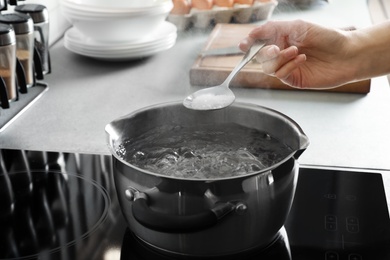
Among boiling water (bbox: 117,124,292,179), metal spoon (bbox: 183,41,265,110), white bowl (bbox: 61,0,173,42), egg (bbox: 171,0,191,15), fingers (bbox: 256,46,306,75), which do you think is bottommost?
egg (bbox: 171,0,191,15)

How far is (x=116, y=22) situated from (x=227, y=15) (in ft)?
1.32

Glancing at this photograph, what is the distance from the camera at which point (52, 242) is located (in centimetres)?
82

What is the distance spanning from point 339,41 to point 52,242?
62 cm

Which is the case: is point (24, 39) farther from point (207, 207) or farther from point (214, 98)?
point (207, 207)

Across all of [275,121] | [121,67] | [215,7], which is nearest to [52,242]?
[275,121]

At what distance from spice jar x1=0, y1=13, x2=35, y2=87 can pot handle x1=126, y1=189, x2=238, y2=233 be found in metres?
0.61

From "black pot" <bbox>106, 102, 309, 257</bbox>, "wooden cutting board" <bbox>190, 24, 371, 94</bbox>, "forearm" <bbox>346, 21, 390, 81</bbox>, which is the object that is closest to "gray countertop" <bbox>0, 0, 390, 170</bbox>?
"wooden cutting board" <bbox>190, 24, 371, 94</bbox>

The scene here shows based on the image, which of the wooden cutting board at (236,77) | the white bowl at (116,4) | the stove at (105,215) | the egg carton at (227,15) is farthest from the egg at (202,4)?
the stove at (105,215)

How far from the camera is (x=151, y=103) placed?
4.17 feet

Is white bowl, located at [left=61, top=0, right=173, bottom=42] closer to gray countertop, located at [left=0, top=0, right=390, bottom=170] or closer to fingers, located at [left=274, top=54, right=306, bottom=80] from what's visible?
gray countertop, located at [left=0, top=0, right=390, bottom=170]

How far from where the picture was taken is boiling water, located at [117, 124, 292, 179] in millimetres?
801

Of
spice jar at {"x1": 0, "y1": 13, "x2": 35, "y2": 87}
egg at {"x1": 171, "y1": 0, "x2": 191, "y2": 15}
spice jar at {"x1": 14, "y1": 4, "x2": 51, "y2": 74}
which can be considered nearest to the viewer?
spice jar at {"x1": 0, "y1": 13, "x2": 35, "y2": 87}

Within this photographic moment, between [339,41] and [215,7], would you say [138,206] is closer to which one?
[339,41]

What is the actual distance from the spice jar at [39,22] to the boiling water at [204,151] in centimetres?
53
